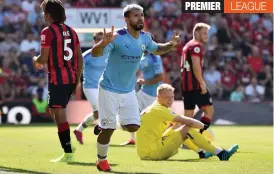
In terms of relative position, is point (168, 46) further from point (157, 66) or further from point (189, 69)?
point (157, 66)

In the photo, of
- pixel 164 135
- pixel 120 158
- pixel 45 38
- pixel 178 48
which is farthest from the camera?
pixel 178 48

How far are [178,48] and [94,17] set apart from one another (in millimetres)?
3326

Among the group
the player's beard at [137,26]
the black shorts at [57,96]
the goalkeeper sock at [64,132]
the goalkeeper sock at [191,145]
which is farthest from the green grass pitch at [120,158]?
the player's beard at [137,26]

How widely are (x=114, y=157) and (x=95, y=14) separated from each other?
13363 millimetres

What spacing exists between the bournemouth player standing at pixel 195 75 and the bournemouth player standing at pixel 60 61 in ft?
10.7

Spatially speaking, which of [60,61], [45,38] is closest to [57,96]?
[60,61]

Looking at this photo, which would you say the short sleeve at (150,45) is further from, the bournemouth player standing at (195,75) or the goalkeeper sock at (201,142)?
the bournemouth player standing at (195,75)

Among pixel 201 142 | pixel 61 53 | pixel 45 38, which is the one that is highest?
pixel 45 38

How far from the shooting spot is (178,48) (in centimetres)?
2738

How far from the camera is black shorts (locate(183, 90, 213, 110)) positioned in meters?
14.6

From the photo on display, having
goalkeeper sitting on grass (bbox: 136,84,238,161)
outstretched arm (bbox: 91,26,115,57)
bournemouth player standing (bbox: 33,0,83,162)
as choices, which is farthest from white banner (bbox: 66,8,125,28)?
outstretched arm (bbox: 91,26,115,57)

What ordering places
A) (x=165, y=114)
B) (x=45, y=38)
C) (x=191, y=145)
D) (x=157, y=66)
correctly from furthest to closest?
(x=157, y=66)
(x=191, y=145)
(x=165, y=114)
(x=45, y=38)

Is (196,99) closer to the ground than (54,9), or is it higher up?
closer to the ground

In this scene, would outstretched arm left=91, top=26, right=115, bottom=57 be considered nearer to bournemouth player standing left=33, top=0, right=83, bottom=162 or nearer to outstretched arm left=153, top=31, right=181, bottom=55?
outstretched arm left=153, top=31, right=181, bottom=55
